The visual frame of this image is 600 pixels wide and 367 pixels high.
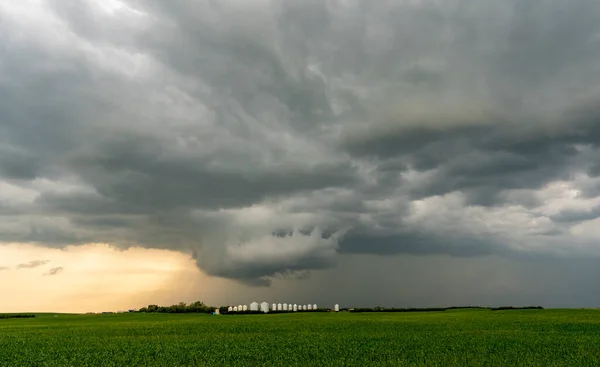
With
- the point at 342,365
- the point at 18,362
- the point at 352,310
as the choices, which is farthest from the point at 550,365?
the point at 352,310

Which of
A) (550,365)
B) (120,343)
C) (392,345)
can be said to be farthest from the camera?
(120,343)

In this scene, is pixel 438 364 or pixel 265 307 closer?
pixel 438 364

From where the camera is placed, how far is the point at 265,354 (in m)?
29.1

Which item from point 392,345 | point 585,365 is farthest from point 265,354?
point 585,365

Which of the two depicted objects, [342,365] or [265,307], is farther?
[265,307]

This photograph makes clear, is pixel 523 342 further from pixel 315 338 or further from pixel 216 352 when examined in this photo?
pixel 216 352

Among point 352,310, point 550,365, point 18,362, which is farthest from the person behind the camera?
point 352,310

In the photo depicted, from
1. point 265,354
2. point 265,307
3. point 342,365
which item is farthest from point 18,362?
point 265,307

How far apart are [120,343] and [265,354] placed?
624 inches

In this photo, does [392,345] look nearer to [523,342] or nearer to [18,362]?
[523,342]

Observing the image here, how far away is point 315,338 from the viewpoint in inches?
1510

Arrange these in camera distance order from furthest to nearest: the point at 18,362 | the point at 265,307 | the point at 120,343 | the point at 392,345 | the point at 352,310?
the point at 265,307
the point at 352,310
the point at 120,343
the point at 392,345
the point at 18,362

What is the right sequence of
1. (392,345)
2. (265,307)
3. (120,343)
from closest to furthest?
(392,345) → (120,343) → (265,307)

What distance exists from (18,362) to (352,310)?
97.5 m
